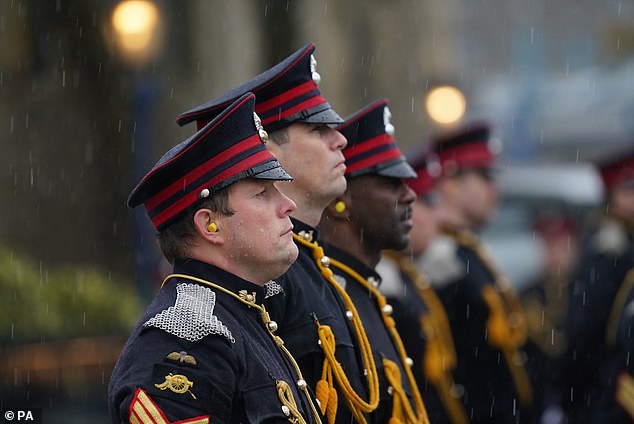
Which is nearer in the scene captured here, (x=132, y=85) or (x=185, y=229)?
(x=185, y=229)

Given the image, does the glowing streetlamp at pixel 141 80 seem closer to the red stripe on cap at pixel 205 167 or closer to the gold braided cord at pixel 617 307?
the gold braided cord at pixel 617 307

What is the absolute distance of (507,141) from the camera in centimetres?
2358

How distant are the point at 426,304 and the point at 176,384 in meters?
4.52

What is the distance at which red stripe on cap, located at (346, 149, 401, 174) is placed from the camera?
596 centimetres

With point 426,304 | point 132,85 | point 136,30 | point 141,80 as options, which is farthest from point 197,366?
point 132,85

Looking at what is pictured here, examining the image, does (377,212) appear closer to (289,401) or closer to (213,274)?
(213,274)

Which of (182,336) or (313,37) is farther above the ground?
(313,37)

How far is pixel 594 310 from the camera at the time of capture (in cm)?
882

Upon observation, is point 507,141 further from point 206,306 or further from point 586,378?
point 206,306

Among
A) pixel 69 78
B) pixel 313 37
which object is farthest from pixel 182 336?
pixel 313 37

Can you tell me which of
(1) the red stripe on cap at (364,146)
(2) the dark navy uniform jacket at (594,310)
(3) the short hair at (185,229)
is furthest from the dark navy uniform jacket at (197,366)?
(2) the dark navy uniform jacket at (594,310)

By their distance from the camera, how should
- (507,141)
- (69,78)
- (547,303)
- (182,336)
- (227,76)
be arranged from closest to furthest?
(182,336) < (547,303) < (69,78) < (227,76) < (507,141)

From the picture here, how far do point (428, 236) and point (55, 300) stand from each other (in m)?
2.88

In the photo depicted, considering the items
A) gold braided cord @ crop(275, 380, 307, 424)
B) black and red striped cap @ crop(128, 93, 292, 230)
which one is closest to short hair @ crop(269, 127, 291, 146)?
black and red striped cap @ crop(128, 93, 292, 230)
